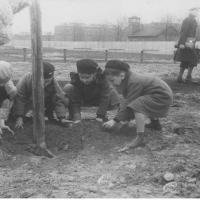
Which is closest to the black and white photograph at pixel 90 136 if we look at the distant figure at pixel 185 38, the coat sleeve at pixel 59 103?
the coat sleeve at pixel 59 103

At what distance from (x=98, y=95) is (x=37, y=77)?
1373 millimetres

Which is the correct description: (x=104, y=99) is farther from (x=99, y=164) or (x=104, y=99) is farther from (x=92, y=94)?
(x=99, y=164)

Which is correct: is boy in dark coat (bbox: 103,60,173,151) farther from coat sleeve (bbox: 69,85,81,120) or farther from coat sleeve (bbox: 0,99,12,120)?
coat sleeve (bbox: 0,99,12,120)

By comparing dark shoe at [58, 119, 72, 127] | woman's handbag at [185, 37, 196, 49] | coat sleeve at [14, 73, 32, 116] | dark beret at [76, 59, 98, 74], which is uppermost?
dark beret at [76, 59, 98, 74]

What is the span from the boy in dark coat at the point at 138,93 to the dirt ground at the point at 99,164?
12.9 inches

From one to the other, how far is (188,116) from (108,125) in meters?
1.91

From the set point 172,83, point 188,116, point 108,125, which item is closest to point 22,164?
point 108,125

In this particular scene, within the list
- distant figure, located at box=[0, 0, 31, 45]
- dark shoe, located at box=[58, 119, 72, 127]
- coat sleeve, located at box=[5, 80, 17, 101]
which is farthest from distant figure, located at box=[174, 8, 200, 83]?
distant figure, located at box=[0, 0, 31, 45]

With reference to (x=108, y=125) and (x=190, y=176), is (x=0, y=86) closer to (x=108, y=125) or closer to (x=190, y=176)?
(x=108, y=125)

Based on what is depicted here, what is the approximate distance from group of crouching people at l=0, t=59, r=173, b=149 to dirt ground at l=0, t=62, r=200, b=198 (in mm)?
193

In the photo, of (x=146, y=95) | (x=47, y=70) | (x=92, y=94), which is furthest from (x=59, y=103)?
(x=146, y=95)

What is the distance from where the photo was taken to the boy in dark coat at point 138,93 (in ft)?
12.7

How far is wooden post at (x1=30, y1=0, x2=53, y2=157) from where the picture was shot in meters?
3.33

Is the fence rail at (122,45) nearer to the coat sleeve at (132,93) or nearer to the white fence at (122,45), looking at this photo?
the white fence at (122,45)
